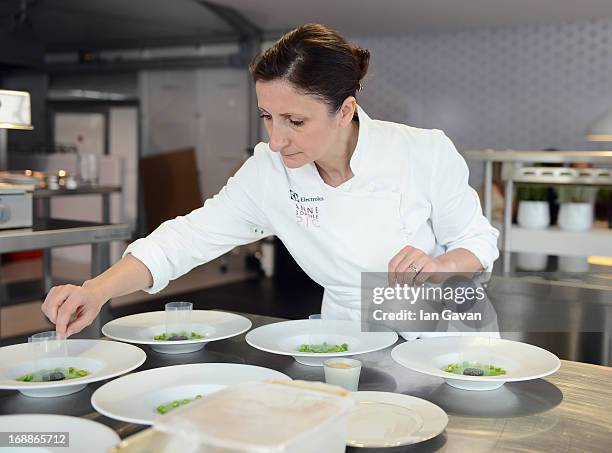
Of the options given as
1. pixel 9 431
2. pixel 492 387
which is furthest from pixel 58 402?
pixel 492 387

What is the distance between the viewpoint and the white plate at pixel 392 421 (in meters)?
1.00

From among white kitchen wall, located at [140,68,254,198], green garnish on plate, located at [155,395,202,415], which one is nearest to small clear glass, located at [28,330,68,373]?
green garnish on plate, located at [155,395,202,415]

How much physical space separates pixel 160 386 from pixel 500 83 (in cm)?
713

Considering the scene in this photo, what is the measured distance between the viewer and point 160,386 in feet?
3.97

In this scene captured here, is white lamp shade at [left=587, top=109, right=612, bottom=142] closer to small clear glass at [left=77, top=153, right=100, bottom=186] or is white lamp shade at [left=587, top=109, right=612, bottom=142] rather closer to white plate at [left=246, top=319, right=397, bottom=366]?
white plate at [left=246, top=319, right=397, bottom=366]

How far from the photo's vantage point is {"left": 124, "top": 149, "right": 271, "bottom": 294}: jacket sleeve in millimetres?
1728

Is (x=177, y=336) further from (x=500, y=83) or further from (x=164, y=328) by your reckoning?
(x=500, y=83)

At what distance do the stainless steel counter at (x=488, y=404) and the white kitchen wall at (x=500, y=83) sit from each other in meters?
6.40

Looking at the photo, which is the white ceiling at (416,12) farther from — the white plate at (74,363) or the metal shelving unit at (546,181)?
the white plate at (74,363)

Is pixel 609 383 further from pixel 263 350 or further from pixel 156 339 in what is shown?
pixel 156 339

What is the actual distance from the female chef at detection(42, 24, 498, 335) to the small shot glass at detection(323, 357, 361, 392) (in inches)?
19.2

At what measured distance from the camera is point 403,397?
3.84ft

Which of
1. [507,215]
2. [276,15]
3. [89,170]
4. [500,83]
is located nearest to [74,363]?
[507,215]

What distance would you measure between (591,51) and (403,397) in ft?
22.6
